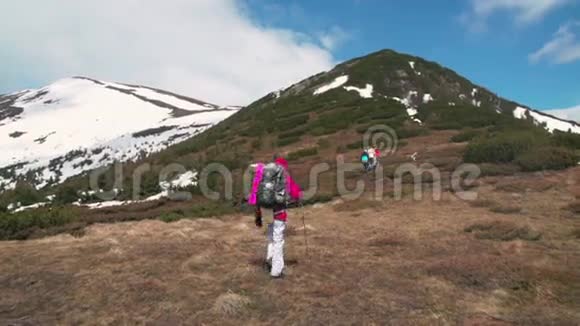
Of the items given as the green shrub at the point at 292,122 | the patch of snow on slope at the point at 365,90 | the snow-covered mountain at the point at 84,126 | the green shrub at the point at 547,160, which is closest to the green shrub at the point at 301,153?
the green shrub at the point at 292,122

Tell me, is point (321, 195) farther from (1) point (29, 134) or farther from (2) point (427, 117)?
(1) point (29, 134)

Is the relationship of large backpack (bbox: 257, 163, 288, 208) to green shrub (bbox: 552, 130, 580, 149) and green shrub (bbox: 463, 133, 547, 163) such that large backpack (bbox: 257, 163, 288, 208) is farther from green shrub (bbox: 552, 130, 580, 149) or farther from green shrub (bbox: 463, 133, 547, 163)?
green shrub (bbox: 552, 130, 580, 149)

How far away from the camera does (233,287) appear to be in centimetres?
859

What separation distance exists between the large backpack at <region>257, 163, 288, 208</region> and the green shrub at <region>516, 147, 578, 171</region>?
15359 mm

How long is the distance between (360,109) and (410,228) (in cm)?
2943

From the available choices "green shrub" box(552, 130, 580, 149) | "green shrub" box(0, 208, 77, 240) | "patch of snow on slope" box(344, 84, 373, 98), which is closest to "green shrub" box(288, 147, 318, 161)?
"green shrub" box(552, 130, 580, 149)

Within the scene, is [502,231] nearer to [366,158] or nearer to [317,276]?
[317,276]

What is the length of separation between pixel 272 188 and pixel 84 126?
363 feet

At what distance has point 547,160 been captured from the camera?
2072 centimetres

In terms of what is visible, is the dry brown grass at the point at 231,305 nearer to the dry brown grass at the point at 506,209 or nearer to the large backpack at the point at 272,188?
the large backpack at the point at 272,188

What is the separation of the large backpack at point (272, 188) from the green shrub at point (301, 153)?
2160 centimetres

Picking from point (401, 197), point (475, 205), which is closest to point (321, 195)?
point (401, 197)

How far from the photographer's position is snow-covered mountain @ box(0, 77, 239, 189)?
229ft

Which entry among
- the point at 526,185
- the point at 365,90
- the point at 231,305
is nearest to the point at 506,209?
the point at 526,185
